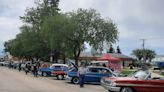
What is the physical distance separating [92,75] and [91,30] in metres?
30.3

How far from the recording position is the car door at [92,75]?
3481 cm

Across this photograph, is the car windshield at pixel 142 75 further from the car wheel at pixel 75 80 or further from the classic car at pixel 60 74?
the classic car at pixel 60 74

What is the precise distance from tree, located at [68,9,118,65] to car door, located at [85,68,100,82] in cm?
2932

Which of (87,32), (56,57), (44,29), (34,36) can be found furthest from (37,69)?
(34,36)

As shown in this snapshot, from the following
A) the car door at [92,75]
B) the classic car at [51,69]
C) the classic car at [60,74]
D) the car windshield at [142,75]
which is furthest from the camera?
the classic car at [51,69]

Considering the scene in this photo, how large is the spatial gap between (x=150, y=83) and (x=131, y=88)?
3.42ft

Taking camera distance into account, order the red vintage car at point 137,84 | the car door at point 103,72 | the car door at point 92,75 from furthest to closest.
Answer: the car door at point 92,75 → the car door at point 103,72 → the red vintage car at point 137,84

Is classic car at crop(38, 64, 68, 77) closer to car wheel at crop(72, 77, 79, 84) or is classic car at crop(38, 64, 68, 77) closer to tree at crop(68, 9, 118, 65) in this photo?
car wheel at crop(72, 77, 79, 84)

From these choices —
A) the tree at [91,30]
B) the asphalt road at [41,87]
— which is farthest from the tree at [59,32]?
the asphalt road at [41,87]

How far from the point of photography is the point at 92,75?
115ft

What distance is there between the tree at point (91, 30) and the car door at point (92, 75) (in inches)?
1154

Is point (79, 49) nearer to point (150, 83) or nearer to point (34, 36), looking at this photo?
point (34, 36)

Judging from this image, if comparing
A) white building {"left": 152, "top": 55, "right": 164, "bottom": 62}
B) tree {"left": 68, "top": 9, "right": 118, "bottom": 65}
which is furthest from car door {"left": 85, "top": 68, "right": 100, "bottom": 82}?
white building {"left": 152, "top": 55, "right": 164, "bottom": 62}

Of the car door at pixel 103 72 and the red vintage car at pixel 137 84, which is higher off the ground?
the car door at pixel 103 72
